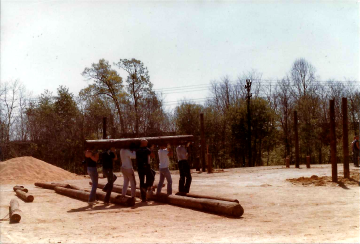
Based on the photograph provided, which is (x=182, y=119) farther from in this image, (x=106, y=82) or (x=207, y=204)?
(x=207, y=204)

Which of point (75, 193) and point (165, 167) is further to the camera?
point (75, 193)

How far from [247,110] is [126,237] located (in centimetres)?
3362

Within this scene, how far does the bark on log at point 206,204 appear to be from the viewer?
9.25 meters

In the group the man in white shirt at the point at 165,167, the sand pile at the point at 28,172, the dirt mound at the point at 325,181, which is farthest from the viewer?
the sand pile at the point at 28,172

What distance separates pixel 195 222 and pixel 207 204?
55.2 inches

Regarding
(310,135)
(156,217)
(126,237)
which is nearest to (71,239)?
(126,237)

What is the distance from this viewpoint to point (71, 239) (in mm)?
6836

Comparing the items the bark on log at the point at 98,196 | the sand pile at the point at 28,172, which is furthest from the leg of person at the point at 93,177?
the sand pile at the point at 28,172

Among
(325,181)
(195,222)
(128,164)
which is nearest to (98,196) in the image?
(128,164)

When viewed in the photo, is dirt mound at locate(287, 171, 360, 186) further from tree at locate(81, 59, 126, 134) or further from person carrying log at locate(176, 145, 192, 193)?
tree at locate(81, 59, 126, 134)

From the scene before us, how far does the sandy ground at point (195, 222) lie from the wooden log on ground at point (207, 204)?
7.5 inches

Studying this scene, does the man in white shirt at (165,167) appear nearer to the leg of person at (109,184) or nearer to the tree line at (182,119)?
the leg of person at (109,184)

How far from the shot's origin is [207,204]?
999 centimetres

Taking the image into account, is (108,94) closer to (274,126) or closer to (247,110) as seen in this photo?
(247,110)
